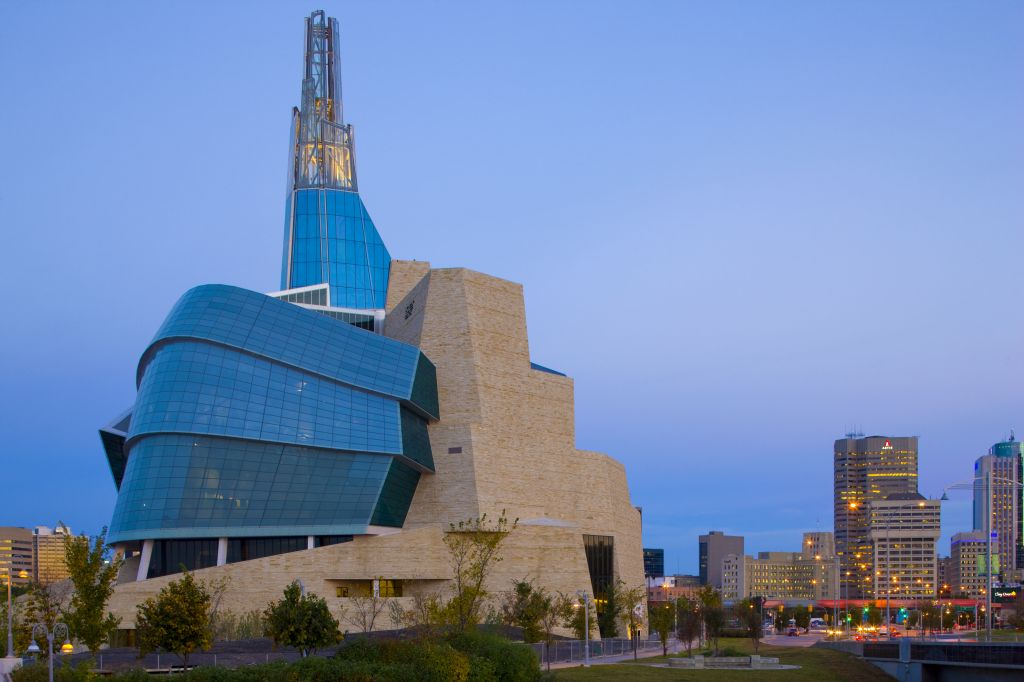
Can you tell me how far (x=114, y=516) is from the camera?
7500 cm

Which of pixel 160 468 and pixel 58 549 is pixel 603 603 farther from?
pixel 58 549

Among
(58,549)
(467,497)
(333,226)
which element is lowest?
(58,549)

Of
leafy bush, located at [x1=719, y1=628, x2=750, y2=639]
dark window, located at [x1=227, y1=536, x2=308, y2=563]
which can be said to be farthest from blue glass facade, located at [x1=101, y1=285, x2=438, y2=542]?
leafy bush, located at [x1=719, y1=628, x2=750, y2=639]

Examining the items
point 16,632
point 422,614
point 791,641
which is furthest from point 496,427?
point 16,632

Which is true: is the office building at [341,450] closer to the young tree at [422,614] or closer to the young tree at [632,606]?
the young tree at [632,606]

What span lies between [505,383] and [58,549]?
304 ft

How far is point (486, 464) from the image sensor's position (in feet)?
262

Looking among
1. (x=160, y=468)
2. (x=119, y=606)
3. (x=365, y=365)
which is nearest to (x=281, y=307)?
(x=365, y=365)

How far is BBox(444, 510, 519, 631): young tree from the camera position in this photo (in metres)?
61.3

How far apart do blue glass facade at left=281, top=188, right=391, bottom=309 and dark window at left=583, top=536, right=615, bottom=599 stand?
29.8 meters

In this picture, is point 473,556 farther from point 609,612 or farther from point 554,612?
point 609,612

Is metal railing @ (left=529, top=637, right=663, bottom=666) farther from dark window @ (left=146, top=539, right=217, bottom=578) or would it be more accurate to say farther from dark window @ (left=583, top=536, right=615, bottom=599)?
dark window @ (left=146, top=539, right=217, bottom=578)

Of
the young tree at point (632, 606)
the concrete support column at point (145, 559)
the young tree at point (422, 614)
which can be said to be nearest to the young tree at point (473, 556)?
the young tree at point (422, 614)

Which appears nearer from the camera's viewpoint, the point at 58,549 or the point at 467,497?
the point at 467,497
